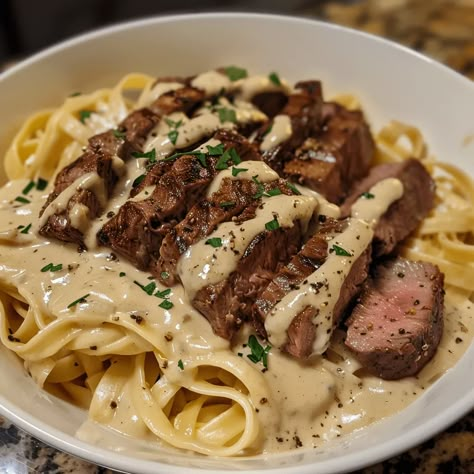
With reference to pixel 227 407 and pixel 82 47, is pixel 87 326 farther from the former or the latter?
pixel 82 47

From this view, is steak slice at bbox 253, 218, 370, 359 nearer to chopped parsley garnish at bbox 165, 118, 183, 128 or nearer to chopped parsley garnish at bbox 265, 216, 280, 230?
chopped parsley garnish at bbox 265, 216, 280, 230

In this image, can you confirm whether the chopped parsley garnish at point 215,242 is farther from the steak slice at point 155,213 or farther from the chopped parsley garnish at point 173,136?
the chopped parsley garnish at point 173,136

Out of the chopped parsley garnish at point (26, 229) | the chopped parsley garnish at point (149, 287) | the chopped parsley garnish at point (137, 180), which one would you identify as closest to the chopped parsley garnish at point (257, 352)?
the chopped parsley garnish at point (149, 287)

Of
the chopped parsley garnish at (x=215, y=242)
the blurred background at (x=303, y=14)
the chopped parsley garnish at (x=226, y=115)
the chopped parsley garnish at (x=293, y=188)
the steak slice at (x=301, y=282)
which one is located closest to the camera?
the steak slice at (x=301, y=282)

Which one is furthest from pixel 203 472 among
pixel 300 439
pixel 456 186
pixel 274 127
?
pixel 456 186

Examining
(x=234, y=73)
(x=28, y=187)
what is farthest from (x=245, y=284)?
(x=234, y=73)

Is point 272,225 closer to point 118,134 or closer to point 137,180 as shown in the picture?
point 137,180
